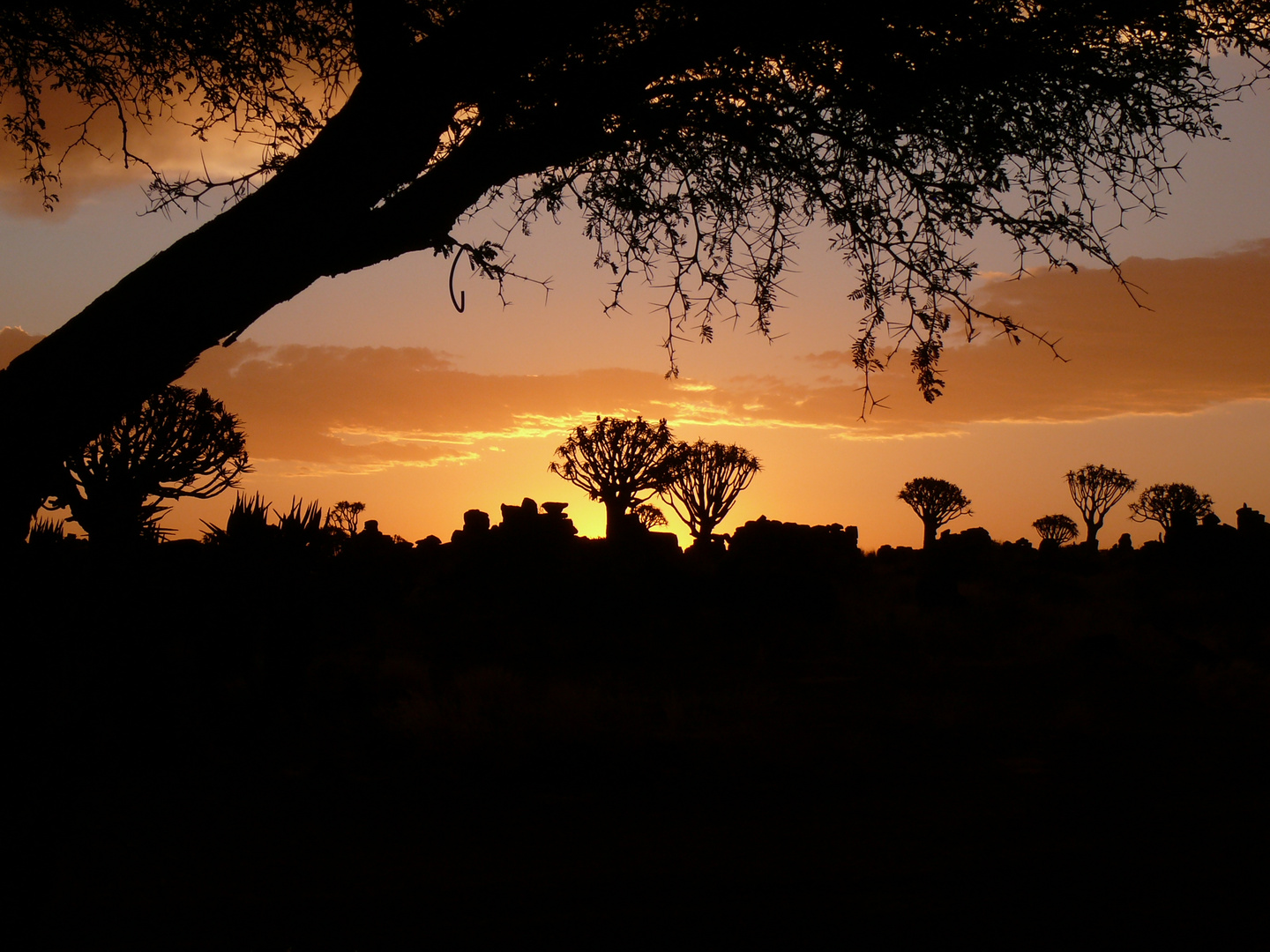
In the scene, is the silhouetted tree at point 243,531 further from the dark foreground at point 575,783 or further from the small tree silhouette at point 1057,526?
the small tree silhouette at point 1057,526

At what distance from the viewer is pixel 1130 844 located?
5723 mm

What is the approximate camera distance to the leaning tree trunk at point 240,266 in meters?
3.01

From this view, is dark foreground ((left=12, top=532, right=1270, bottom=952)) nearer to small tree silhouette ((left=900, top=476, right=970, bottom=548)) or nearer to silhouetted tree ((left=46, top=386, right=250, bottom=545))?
silhouetted tree ((left=46, top=386, right=250, bottom=545))

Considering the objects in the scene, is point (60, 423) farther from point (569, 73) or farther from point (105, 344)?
point (569, 73)

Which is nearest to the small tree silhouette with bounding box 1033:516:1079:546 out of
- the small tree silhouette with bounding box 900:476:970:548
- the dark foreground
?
the small tree silhouette with bounding box 900:476:970:548

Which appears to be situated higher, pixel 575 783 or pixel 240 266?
pixel 240 266

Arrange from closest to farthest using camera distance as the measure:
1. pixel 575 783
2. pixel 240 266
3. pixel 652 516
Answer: pixel 240 266, pixel 575 783, pixel 652 516

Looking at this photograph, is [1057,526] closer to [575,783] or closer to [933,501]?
[933,501]

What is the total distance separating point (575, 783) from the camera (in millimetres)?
7445

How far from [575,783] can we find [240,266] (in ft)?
18.1

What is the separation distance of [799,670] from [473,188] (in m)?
10.6

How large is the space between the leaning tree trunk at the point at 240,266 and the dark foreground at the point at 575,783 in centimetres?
84

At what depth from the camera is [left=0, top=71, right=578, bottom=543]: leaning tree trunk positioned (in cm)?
301

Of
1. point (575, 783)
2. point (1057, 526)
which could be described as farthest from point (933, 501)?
point (575, 783)
